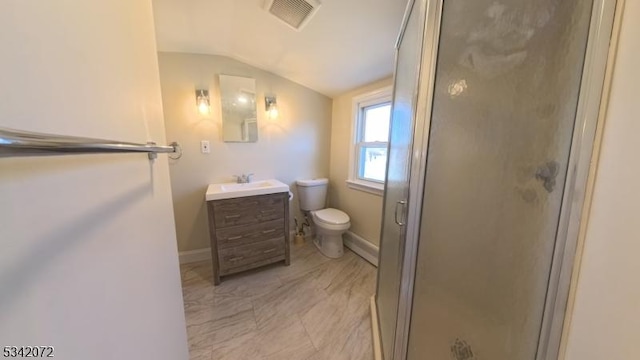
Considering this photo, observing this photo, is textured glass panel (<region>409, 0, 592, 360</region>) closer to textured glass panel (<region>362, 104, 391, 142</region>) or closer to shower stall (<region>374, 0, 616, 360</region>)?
shower stall (<region>374, 0, 616, 360</region>)

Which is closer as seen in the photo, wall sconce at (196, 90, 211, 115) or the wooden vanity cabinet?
the wooden vanity cabinet

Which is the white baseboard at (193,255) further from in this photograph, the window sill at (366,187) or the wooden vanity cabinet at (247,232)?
the window sill at (366,187)

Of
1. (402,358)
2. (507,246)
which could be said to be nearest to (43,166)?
(507,246)

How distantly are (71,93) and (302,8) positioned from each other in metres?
1.42

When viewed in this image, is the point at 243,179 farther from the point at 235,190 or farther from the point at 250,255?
the point at 250,255

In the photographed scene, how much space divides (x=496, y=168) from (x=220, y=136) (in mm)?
2256

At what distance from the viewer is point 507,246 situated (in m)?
0.53

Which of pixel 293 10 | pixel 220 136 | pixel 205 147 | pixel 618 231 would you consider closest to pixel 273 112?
pixel 220 136

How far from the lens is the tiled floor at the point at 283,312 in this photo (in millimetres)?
1361

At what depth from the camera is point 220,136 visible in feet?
7.28

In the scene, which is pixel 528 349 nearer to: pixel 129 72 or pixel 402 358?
pixel 402 358

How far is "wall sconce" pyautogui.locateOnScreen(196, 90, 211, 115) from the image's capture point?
205 centimetres

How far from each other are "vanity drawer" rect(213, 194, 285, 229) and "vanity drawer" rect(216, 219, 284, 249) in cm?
4

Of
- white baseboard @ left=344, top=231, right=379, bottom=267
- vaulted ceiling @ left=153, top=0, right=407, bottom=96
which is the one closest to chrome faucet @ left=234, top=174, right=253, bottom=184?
vaulted ceiling @ left=153, top=0, right=407, bottom=96
